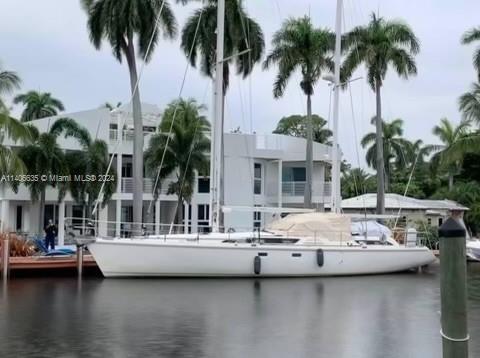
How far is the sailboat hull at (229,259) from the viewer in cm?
2711

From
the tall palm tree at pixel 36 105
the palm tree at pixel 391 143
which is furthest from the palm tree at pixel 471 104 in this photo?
the tall palm tree at pixel 36 105

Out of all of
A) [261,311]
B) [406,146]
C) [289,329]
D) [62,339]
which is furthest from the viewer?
[406,146]

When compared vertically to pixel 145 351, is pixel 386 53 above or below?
above

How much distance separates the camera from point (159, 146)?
43.4m

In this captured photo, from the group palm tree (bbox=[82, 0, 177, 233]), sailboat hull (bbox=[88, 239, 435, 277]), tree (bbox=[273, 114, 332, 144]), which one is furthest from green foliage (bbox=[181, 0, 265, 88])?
tree (bbox=[273, 114, 332, 144])

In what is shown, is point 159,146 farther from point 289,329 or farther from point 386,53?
point 289,329

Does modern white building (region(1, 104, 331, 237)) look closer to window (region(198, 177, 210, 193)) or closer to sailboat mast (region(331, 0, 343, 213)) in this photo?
window (region(198, 177, 210, 193))

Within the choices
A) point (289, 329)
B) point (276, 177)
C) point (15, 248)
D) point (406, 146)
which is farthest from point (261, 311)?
point (406, 146)

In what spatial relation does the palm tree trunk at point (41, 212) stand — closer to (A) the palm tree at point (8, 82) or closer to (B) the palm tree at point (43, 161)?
(B) the palm tree at point (43, 161)

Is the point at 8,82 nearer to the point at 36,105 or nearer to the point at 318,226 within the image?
the point at 318,226

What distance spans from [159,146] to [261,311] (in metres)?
24.8

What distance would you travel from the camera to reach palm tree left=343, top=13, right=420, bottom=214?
1726 inches

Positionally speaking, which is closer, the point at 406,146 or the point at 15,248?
the point at 15,248

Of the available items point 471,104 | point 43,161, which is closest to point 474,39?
point 471,104
